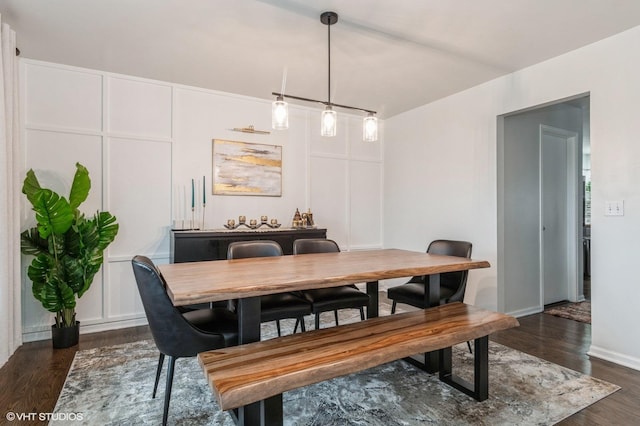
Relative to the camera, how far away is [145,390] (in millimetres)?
2240

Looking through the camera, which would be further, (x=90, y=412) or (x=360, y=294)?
(x=360, y=294)

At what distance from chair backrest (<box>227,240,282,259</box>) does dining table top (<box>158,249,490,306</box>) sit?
36 centimetres

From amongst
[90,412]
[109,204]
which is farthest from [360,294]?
[109,204]

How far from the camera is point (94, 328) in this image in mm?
3414

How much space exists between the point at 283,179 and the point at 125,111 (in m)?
1.90

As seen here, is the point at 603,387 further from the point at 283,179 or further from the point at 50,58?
the point at 50,58

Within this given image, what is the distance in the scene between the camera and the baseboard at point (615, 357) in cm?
257

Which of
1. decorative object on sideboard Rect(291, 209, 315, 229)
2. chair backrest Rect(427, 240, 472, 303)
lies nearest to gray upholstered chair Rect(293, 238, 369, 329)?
chair backrest Rect(427, 240, 472, 303)

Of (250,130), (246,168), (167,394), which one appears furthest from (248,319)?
(250,130)

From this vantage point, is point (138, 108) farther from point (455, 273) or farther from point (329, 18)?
point (455, 273)

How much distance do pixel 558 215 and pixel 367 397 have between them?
12.3ft

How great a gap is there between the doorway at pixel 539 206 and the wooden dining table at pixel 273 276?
1637mm

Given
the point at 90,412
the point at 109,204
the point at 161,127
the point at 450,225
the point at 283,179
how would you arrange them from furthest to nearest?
the point at 283,179 → the point at 450,225 → the point at 161,127 → the point at 109,204 → the point at 90,412

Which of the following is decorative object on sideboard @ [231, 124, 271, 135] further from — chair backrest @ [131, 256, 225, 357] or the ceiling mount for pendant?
chair backrest @ [131, 256, 225, 357]
